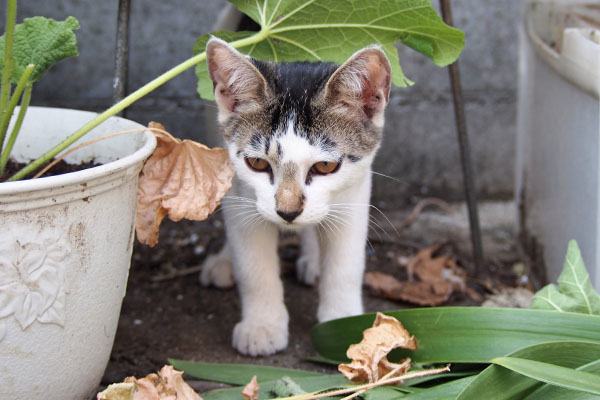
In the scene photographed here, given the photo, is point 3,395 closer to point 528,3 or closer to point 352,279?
point 352,279

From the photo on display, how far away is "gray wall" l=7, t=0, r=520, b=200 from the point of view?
2.81m

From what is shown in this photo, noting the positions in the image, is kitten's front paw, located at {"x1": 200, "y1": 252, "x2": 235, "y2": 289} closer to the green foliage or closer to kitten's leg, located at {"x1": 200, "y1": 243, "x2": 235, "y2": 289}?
kitten's leg, located at {"x1": 200, "y1": 243, "x2": 235, "y2": 289}

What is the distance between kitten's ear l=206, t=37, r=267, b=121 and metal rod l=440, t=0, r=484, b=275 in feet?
2.60

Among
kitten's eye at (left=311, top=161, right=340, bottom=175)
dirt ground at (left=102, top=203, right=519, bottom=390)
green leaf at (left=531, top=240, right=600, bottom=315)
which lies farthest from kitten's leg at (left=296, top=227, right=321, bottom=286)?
green leaf at (left=531, top=240, right=600, bottom=315)

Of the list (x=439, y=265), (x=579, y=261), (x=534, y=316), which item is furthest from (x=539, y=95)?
(x=534, y=316)

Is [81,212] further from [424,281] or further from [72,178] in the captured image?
[424,281]

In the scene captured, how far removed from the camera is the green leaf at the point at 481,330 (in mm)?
1319

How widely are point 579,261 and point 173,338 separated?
1145mm

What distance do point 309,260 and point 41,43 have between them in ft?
4.16

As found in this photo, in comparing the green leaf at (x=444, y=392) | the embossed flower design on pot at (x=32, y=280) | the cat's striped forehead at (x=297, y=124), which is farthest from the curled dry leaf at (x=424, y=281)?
the embossed flower design on pot at (x=32, y=280)

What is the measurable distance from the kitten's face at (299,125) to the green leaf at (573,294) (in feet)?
1.70

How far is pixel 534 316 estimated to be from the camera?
1.34 metres

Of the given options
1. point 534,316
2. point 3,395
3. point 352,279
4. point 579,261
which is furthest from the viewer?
point 352,279

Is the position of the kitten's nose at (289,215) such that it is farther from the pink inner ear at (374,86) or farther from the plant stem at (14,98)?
the plant stem at (14,98)
